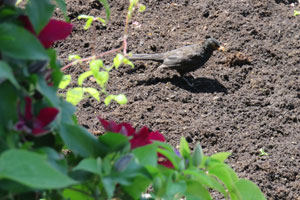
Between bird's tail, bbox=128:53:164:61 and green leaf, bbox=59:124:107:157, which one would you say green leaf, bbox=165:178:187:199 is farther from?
bird's tail, bbox=128:53:164:61

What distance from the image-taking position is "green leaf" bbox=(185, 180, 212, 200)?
A: 3.56 feet

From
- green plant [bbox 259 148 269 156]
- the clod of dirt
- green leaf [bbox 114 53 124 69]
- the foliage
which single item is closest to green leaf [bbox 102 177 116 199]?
the foliage

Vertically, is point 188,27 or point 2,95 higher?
point 2,95

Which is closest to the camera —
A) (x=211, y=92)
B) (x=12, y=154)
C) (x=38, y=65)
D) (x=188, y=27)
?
(x=12, y=154)

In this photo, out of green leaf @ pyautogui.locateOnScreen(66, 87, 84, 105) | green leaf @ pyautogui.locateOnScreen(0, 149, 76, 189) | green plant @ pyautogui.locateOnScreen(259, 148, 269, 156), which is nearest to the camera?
green leaf @ pyautogui.locateOnScreen(0, 149, 76, 189)

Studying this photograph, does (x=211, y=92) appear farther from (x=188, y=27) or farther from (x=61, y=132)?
(x=61, y=132)

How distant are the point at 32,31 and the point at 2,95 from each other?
14 centimetres

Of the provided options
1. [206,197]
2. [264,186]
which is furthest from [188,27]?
[206,197]

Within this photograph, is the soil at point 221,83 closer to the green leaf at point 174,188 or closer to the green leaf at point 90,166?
the green leaf at point 174,188

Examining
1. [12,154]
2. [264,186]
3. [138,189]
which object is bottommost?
[264,186]

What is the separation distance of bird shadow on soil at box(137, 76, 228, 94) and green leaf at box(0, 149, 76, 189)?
10.3ft

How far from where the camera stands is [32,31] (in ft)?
2.84

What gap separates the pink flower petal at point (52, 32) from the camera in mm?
Result: 889

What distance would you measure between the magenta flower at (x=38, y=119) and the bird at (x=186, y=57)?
10.0 ft
